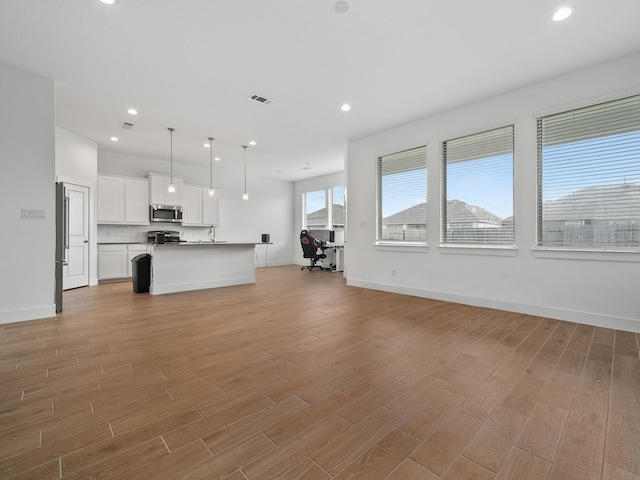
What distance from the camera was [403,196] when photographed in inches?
208

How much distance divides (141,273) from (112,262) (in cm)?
193

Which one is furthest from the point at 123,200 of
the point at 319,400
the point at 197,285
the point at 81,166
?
the point at 319,400

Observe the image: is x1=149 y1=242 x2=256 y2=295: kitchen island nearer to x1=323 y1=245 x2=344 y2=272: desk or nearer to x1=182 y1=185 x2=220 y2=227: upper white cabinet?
x1=182 y1=185 x2=220 y2=227: upper white cabinet

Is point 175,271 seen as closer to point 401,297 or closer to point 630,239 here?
point 401,297

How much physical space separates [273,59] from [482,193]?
3.42m

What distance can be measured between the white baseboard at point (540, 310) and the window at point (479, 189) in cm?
86

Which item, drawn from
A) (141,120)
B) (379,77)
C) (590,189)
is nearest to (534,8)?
(379,77)

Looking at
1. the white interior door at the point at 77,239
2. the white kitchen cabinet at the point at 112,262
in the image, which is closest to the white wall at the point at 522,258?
the white kitchen cabinet at the point at 112,262

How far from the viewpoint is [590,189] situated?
3451 millimetres

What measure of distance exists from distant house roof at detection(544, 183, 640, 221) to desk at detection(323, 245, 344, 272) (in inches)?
214

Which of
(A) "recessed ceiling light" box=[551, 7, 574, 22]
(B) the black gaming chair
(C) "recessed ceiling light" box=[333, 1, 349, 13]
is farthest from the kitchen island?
(A) "recessed ceiling light" box=[551, 7, 574, 22]

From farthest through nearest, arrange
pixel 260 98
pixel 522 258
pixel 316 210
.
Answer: pixel 316 210 → pixel 260 98 → pixel 522 258

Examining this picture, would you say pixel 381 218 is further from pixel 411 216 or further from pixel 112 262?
pixel 112 262

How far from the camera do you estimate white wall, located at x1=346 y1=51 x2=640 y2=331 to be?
3.24 m
